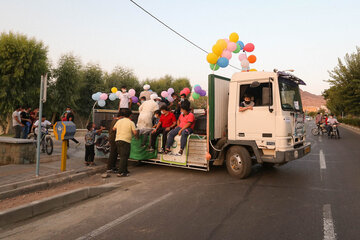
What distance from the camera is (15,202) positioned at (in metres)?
4.84

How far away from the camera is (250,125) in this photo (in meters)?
6.46

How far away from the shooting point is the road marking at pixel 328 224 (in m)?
3.37

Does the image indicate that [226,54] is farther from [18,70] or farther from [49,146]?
[18,70]

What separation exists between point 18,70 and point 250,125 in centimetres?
2192

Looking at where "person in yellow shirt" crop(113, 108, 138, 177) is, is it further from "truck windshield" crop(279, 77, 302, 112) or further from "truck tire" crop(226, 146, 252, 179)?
"truck windshield" crop(279, 77, 302, 112)

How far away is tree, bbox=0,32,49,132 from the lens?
70.6ft

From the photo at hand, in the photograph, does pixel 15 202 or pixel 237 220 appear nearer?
pixel 237 220

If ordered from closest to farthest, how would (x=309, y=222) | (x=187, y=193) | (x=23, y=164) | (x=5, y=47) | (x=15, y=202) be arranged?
(x=309, y=222) < (x=15, y=202) < (x=187, y=193) < (x=23, y=164) < (x=5, y=47)

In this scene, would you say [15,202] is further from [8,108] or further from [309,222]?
[8,108]

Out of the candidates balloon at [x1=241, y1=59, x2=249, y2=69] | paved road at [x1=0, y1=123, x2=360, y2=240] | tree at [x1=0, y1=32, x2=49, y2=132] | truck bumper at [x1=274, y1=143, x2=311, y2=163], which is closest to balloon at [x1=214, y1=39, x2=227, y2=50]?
balloon at [x1=241, y1=59, x2=249, y2=69]

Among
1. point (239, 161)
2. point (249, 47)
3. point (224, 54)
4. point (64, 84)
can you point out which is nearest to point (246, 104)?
point (239, 161)

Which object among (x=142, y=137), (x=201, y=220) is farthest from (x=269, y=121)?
(x=142, y=137)

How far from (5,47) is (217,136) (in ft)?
73.5

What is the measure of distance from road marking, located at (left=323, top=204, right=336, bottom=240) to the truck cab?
5.49 ft
